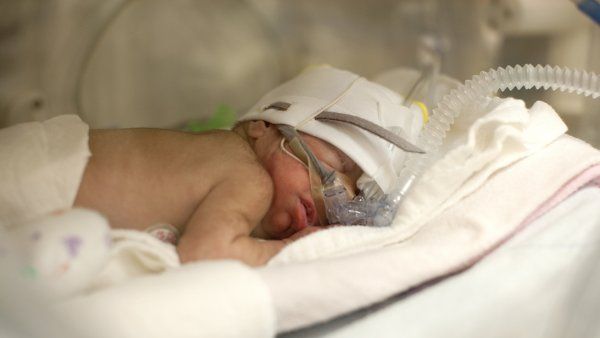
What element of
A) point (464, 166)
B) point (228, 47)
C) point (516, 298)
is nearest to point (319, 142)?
point (464, 166)

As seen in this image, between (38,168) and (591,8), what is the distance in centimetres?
79

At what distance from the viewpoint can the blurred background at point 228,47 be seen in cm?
103

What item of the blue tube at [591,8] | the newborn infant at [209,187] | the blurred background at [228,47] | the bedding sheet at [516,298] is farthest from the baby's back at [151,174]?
the blue tube at [591,8]

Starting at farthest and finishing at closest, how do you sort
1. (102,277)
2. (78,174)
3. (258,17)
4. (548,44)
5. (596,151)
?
(258,17) < (548,44) < (596,151) < (78,174) < (102,277)

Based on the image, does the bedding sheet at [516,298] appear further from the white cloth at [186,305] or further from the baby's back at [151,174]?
the baby's back at [151,174]

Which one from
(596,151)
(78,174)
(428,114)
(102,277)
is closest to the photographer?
(102,277)

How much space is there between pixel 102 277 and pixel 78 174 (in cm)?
18

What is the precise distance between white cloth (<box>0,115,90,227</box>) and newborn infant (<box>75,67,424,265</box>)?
0.02 meters

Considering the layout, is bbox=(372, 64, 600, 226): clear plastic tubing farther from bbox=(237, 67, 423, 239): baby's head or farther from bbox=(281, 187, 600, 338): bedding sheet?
bbox=(281, 187, 600, 338): bedding sheet

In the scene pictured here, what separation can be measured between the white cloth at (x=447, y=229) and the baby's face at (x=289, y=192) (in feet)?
0.37

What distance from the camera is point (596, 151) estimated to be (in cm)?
100

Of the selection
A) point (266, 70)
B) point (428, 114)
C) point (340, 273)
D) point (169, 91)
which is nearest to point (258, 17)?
point (266, 70)

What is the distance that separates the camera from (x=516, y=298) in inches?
29.6

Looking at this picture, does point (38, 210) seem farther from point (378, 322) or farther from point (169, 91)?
point (169, 91)
